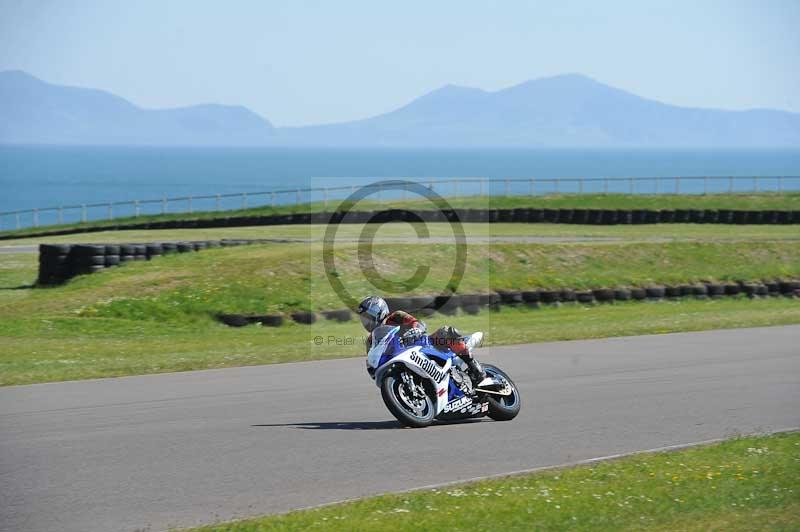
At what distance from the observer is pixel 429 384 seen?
1147 cm

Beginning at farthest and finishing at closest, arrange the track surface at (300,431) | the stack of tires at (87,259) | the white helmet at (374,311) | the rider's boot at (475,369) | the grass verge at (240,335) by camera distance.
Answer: the stack of tires at (87,259) → the grass verge at (240,335) → the rider's boot at (475,369) → the white helmet at (374,311) → the track surface at (300,431)

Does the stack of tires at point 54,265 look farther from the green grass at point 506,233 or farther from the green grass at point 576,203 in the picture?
the green grass at point 576,203

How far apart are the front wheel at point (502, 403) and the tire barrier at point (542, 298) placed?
35.1 feet

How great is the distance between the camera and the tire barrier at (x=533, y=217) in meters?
44.8

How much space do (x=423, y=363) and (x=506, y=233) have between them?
28599 mm

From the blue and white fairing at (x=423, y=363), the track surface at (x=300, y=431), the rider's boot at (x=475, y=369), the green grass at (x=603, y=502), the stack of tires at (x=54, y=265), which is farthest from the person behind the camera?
the stack of tires at (x=54, y=265)

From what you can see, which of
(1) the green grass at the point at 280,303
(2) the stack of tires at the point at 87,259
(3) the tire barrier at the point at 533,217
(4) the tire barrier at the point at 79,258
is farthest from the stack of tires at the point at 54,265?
(3) the tire barrier at the point at 533,217

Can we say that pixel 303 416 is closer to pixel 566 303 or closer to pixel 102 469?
pixel 102 469

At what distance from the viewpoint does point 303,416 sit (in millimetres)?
12195

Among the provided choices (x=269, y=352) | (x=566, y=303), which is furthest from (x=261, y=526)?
(x=566, y=303)

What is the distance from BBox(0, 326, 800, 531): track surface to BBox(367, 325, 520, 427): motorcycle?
19 centimetres

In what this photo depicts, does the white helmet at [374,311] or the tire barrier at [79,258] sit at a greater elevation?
the white helmet at [374,311]

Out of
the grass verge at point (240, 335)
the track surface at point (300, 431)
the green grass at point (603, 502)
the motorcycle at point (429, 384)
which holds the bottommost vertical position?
the grass verge at point (240, 335)

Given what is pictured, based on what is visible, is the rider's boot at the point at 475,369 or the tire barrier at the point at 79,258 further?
the tire barrier at the point at 79,258
